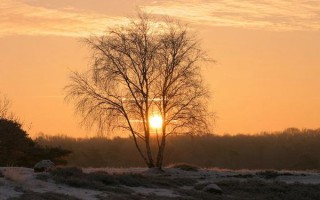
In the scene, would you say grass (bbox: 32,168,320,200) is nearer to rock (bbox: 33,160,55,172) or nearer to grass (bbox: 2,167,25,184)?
rock (bbox: 33,160,55,172)

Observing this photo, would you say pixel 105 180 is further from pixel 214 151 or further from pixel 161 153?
pixel 214 151

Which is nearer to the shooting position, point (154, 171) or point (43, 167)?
point (43, 167)

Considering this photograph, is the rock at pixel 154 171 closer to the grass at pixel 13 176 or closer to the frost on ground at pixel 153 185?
the frost on ground at pixel 153 185

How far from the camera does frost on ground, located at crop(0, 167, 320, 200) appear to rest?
28.7 m

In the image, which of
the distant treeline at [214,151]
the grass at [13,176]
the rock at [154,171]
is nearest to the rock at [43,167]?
the grass at [13,176]

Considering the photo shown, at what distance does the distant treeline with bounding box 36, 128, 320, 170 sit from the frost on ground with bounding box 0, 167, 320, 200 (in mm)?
32167

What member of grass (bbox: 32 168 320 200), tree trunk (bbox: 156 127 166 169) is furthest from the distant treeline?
grass (bbox: 32 168 320 200)

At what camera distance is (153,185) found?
114 ft

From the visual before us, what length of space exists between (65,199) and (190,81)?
821 inches

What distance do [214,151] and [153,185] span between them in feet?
162

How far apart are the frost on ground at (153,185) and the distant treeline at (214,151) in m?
32.2

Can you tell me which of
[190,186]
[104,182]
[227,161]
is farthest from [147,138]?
[227,161]

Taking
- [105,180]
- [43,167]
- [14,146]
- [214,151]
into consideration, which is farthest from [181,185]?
[214,151]

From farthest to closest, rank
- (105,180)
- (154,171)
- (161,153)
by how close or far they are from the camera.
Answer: (161,153), (154,171), (105,180)
